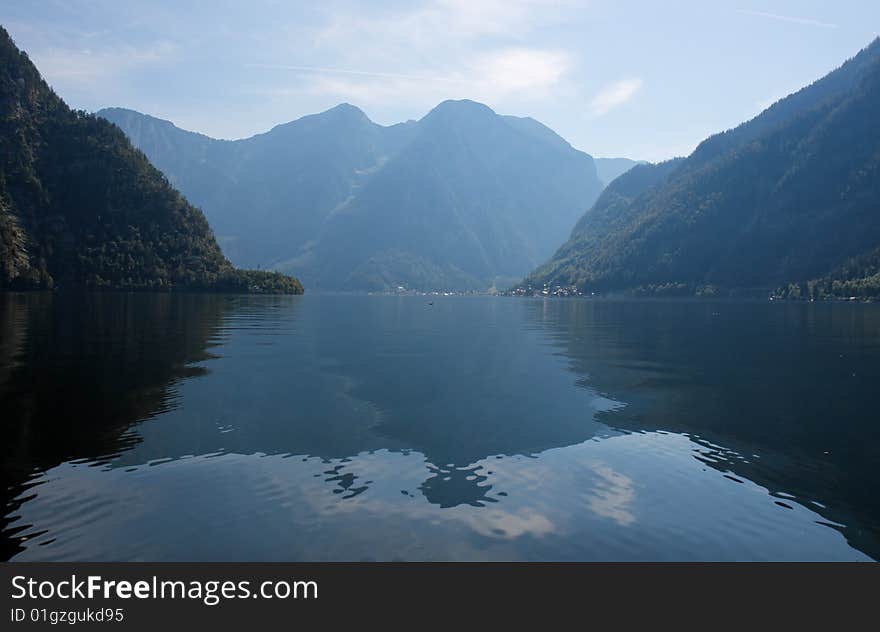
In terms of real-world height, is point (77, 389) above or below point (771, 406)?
above

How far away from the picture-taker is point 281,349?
67625 millimetres

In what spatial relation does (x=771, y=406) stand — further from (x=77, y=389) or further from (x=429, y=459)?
(x=77, y=389)

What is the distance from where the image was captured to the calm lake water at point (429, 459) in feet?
61.0

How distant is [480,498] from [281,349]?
49007 millimetres

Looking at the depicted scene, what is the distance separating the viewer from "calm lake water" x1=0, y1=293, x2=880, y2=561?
18.6 meters

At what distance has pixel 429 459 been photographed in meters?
27.6

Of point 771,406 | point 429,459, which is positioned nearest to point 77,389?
point 429,459

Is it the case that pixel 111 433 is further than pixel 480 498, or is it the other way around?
pixel 111 433

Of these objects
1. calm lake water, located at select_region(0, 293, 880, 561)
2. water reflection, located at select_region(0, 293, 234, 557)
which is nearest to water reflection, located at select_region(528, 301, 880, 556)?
calm lake water, located at select_region(0, 293, 880, 561)

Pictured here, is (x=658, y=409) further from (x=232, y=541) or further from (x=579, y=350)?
(x=579, y=350)

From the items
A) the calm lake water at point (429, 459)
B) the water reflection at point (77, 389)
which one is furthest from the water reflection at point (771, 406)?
the water reflection at point (77, 389)
